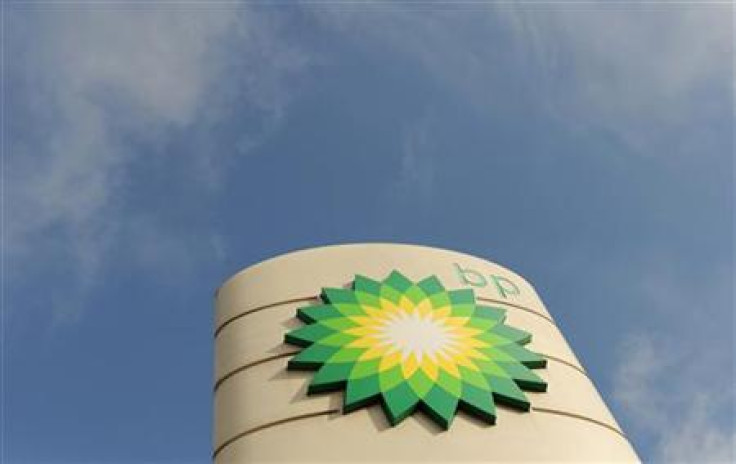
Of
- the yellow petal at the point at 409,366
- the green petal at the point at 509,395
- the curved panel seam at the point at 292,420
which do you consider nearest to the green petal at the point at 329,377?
the curved panel seam at the point at 292,420

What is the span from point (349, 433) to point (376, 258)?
4.94 m

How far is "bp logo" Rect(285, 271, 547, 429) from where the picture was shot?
44.2 ft

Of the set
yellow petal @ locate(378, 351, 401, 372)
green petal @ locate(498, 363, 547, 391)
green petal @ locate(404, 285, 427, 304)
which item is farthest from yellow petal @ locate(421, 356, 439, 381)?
green petal @ locate(404, 285, 427, 304)

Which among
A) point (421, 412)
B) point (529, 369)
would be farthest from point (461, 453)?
point (529, 369)

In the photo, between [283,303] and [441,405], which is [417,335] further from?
[283,303]

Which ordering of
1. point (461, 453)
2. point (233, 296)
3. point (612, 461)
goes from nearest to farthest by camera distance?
point (461, 453) → point (612, 461) → point (233, 296)

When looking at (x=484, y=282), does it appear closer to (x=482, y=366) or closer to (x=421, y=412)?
(x=482, y=366)

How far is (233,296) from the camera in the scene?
1670 centimetres

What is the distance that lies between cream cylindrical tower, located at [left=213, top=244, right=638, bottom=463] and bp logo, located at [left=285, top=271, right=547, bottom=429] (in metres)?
0.03

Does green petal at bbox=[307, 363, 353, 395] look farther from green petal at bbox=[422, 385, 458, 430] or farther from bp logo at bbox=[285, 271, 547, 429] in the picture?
green petal at bbox=[422, 385, 458, 430]

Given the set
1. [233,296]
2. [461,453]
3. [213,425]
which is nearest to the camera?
[461,453]

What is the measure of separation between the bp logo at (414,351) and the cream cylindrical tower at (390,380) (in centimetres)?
3

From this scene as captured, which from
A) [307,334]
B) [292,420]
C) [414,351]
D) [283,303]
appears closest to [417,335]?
[414,351]

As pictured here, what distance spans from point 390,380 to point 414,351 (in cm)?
99
